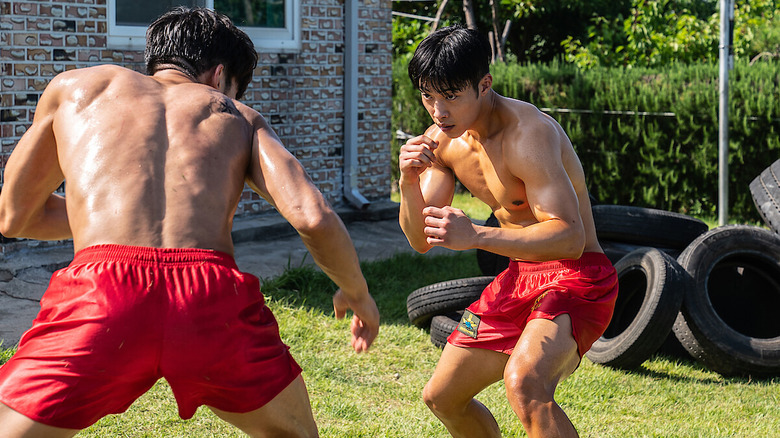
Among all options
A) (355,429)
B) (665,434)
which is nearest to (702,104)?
(665,434)

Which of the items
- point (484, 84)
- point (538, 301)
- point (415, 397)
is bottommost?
point (415, 397)

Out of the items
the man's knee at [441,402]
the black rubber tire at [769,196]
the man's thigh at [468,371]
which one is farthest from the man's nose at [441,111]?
the black rubber tire at [769,196]

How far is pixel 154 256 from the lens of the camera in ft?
7.71

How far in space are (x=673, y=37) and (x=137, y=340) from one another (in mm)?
12637

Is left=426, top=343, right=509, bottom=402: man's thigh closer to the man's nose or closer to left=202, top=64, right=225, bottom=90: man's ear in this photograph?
the man's nose

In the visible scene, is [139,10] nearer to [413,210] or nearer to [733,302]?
[413,210]

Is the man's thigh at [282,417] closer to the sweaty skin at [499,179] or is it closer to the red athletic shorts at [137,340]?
the red athletic shorts at [137,340]

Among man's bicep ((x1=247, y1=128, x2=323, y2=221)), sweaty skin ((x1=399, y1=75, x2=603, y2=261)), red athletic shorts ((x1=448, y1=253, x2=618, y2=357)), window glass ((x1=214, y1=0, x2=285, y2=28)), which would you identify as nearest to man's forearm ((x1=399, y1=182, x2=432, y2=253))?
sweaty skin ((x1=399, y1=75, x2=603, y2=261))

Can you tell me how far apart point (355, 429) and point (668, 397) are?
1785 mm

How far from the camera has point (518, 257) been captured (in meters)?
3.12

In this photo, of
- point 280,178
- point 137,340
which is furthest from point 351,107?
point 137,340

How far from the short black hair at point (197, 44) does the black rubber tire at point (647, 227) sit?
13.6 feet

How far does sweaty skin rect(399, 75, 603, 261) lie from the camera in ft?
9.98

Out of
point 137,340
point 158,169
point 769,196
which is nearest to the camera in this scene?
point 137,340
